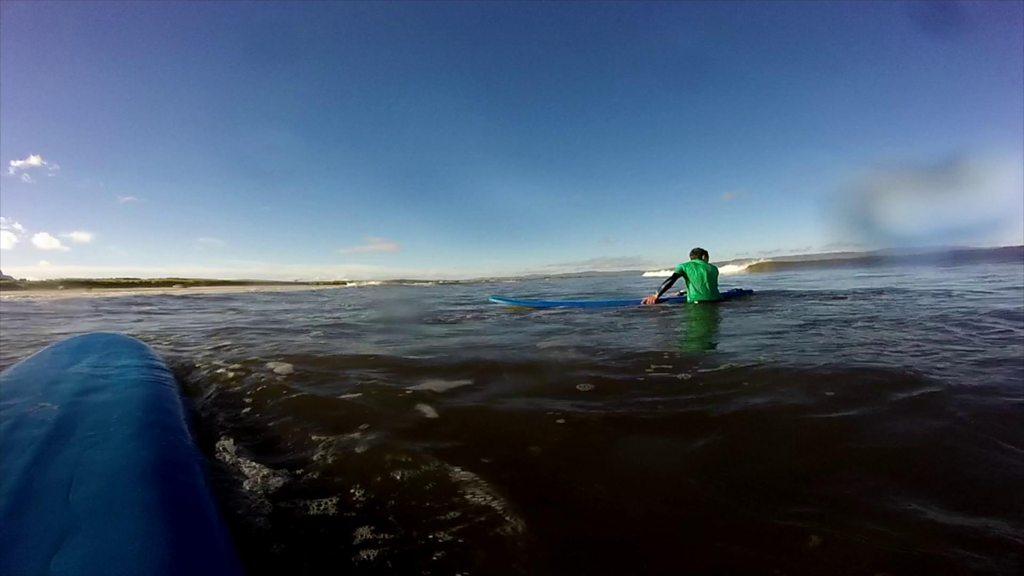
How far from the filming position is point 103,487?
5.91 ft

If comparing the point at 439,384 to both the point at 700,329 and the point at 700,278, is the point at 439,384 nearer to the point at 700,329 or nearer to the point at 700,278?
the point at 700,329

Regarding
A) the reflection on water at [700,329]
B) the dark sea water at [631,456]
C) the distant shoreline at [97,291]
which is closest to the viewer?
the dark sea water at [631,456]

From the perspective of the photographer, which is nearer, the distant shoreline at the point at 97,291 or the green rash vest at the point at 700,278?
the green rash vest at the point at 700,278

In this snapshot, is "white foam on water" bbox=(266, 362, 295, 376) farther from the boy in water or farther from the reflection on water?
the boy in water

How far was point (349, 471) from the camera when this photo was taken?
8.18 ft

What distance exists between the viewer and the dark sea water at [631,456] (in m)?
1.77

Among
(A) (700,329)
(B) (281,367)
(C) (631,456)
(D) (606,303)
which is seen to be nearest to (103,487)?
(C) (631,456)

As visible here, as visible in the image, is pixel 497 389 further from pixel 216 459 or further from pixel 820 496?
pixel 820 496

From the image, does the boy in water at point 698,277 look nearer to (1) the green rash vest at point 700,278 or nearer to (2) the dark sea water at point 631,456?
(1) the green rash vest at point 700,278

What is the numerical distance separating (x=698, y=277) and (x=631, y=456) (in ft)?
28.6

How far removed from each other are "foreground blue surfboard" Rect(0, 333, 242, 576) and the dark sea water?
0.32m

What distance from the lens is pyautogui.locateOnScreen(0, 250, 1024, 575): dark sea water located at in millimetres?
1767

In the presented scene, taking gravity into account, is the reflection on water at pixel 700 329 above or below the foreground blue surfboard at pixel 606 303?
below

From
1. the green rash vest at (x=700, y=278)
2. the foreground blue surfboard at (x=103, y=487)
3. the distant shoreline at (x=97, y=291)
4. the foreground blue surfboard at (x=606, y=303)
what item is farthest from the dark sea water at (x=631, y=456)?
the distant shoreline at (x=97, y=291)
